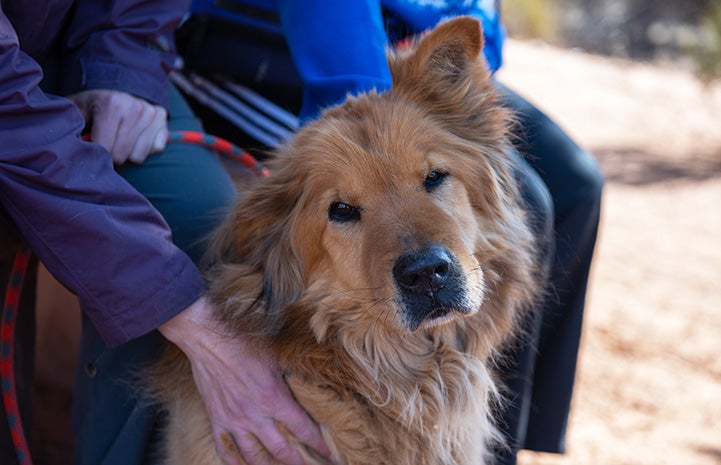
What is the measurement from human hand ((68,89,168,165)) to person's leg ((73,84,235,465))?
5 cm

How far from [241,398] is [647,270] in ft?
15.5

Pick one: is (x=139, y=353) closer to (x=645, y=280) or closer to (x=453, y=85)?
(x=453, y=85)

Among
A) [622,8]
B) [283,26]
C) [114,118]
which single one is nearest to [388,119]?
[283,26]

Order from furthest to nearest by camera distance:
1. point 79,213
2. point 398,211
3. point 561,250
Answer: point 561,250 < point 398,211 < point 79,213

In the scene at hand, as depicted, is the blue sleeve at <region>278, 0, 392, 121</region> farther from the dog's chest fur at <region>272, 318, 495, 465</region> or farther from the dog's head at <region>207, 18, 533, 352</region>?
the dog's chest fur at <region>272, 318, 495, 465</region>

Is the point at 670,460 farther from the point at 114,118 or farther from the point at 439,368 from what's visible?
the point at 114,118

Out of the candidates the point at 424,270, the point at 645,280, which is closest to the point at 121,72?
the point at 424,270

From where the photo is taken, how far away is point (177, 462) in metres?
2.40

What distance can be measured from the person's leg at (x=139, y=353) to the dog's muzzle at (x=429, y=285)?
28.6 inches

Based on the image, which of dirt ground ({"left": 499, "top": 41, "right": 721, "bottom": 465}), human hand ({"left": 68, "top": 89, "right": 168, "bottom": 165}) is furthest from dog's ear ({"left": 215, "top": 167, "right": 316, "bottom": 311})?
dirt ground ({"left": 499, "top": 41, "right": 721, "bottom": 465})

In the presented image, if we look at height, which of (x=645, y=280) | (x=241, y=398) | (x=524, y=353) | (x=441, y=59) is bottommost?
(x=241, y=398)

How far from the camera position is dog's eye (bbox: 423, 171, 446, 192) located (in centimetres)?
232

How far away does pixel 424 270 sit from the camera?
209 cm

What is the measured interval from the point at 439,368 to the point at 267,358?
502 millimetres
